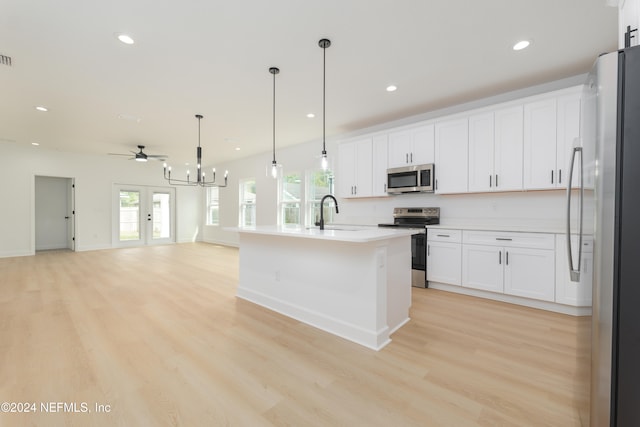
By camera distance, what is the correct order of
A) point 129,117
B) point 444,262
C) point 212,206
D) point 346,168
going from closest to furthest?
1. point 444,262
2. point 129,117
3. point 346,168
4. point 212,206

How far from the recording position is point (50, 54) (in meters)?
2.78

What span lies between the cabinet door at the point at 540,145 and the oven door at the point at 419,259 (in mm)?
1456

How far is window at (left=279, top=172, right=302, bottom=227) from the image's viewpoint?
679 centimetres

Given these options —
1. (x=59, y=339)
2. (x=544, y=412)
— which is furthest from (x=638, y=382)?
(x=59, y=339)

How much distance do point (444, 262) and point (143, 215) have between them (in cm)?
912

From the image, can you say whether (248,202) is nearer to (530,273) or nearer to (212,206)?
(212,206)

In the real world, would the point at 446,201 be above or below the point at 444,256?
above

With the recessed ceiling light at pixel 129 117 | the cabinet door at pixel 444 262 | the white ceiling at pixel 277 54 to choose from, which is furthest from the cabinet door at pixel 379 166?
the recessed ceiling light at pixel 129 117

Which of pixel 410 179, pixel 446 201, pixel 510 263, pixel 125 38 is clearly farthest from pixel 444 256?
pixel 125 38

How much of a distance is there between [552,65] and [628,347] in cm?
330

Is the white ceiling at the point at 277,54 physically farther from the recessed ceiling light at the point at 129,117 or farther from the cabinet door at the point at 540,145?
the cabinet door at the point at 540,145

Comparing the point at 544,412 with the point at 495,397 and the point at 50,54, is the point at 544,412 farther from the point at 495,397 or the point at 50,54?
the point at 50,54

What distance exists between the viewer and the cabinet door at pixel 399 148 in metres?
4.42

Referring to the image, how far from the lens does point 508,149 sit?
3.52 metres
